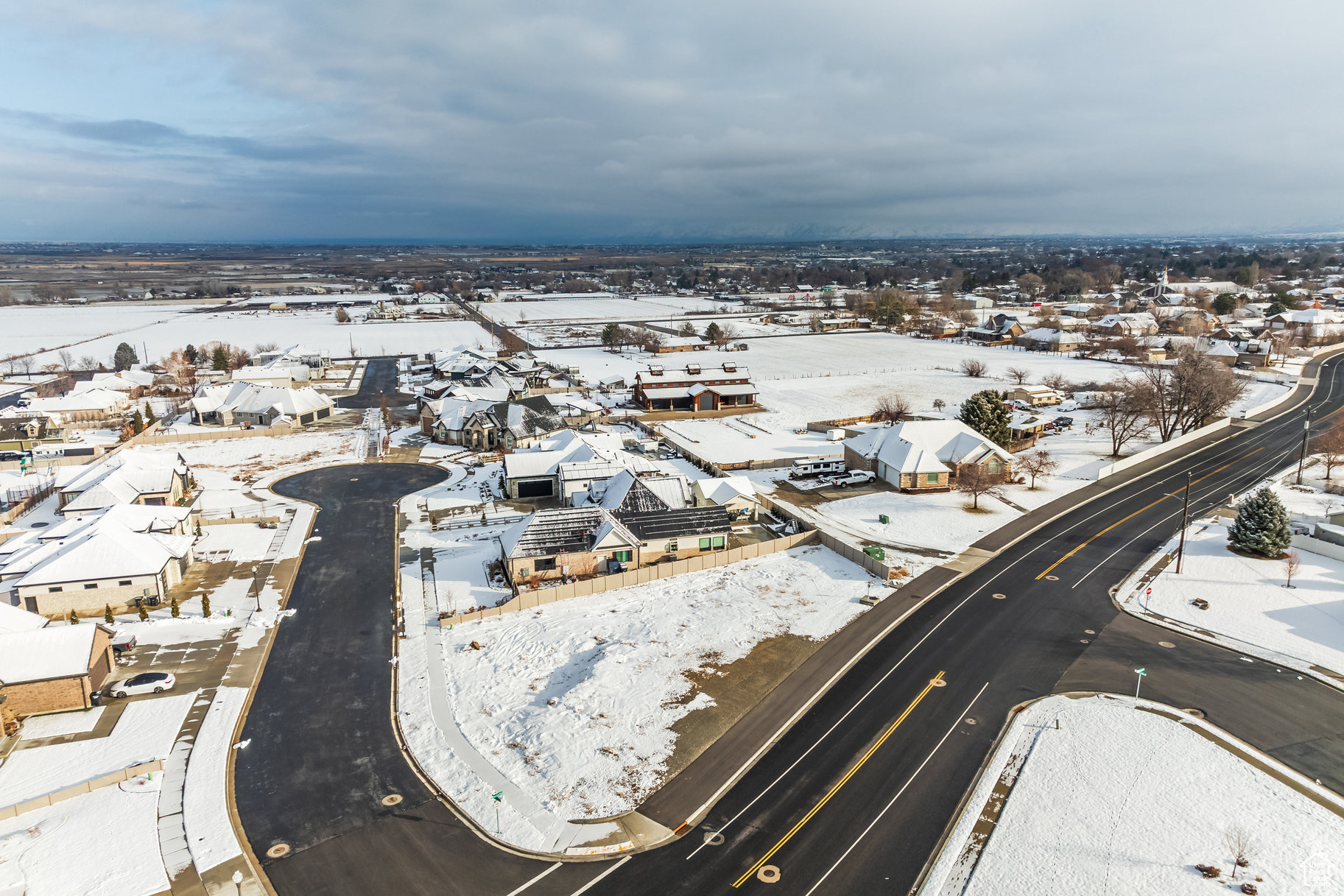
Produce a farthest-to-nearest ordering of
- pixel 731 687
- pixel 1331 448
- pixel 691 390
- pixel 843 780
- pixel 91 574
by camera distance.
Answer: pixel 691 390 → pixel 1331 448 → pixel 91 574 → pixel 731 687 → pixel 843 780

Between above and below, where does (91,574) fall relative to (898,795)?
above

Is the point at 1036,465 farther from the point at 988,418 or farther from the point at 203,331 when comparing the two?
the point at 203,331

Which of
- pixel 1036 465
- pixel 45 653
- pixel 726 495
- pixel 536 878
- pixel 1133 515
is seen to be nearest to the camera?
pixel 536 878

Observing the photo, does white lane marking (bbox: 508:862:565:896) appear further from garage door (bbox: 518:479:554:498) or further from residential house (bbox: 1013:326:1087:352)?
residential house (bbox: 1013:326:1087:352)

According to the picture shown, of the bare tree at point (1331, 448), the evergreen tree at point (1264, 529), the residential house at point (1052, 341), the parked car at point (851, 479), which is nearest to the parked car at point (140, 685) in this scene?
the parked car at point (851, 479)

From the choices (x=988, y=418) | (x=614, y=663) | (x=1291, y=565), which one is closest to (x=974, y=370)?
(x=988, y=418)

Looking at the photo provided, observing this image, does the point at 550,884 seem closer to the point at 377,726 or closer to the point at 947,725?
the point at 377,726
